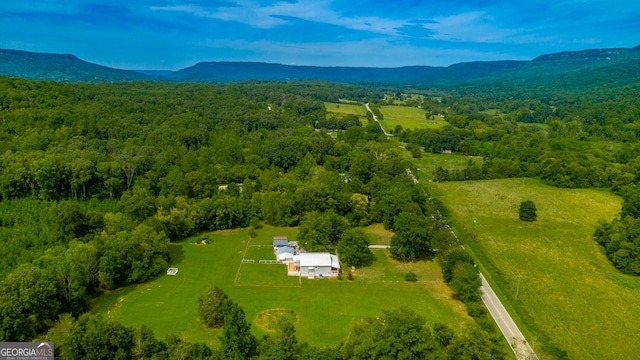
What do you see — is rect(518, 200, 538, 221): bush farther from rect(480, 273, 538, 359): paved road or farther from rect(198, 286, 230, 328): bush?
rect(198, 286, 230, 328): bush

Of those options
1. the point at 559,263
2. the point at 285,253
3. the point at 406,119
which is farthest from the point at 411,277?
the point at 406,119

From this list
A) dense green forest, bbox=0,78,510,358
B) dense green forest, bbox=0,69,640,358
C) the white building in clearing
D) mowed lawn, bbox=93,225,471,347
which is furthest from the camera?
the white building in clearing

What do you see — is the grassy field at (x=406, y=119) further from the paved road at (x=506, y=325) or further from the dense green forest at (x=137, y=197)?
the paved road at (x=506, y=325)

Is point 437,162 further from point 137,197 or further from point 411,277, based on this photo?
point 137,197

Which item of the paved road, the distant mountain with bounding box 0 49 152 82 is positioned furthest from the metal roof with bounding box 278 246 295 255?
the distant mountain with bounding box 0 49 152 82

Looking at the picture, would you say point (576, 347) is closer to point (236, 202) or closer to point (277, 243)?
point (277, 243)

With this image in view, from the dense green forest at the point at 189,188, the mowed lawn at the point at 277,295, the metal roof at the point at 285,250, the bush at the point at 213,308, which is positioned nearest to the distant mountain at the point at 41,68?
the dense green forest at the point at 189,188

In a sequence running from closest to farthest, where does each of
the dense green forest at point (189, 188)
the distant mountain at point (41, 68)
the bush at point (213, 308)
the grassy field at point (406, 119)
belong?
the dense green forest at point (189, 188), the bush at point (213, 308), the grassy field at point (406, 119), the distant mountain at point (41, 68)
